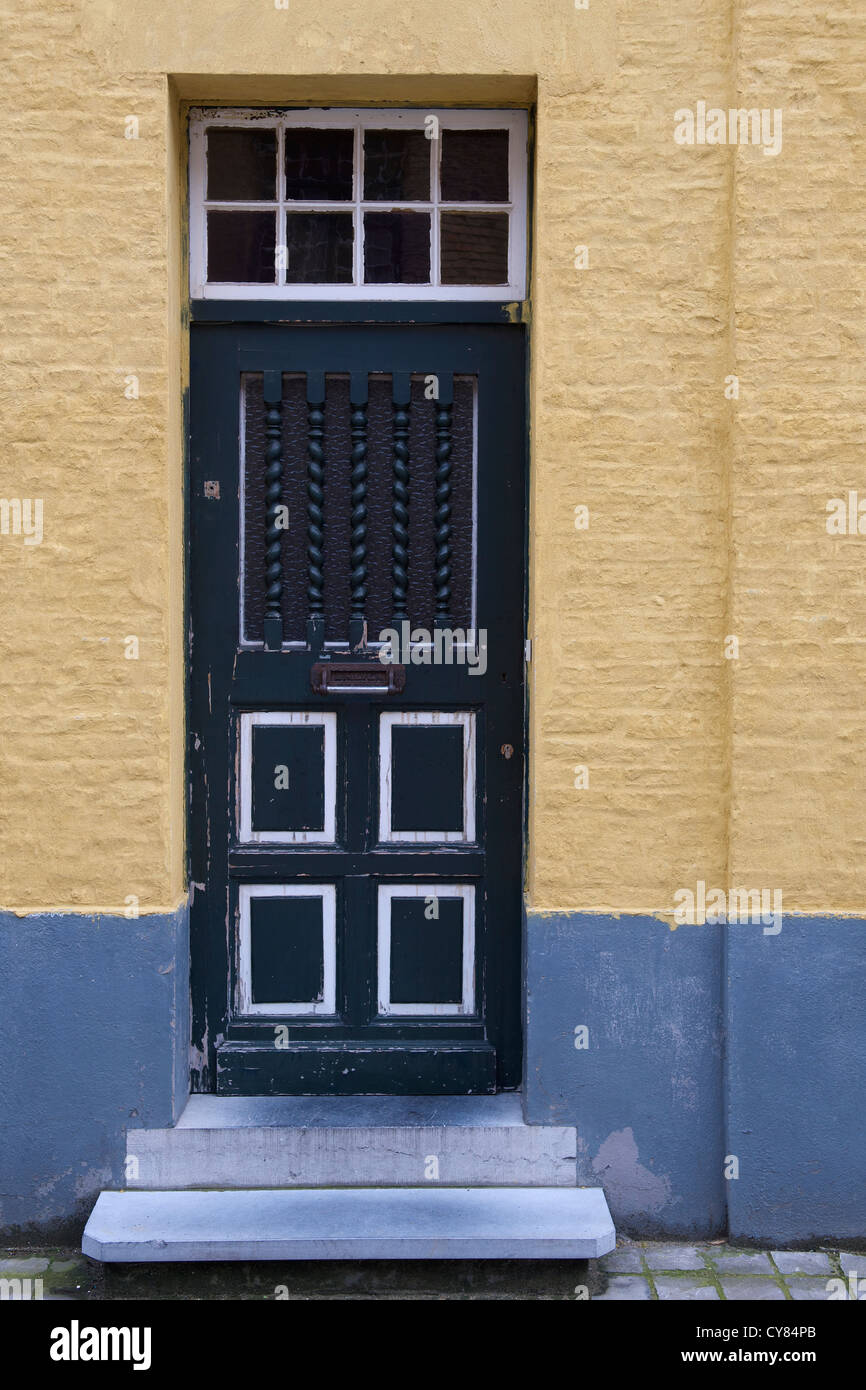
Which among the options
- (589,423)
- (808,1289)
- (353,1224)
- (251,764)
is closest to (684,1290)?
(808,1289)

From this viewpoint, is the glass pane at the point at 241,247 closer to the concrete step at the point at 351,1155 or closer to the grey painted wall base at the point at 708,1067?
the grey painted wall base at the point at 708,1067

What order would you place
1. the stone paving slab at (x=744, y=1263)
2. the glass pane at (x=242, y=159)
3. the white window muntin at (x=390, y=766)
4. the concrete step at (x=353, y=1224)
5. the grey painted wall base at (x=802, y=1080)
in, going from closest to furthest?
the concrete step at (x=353, y=1224) → the stone paving slab at (x=744, y=1263) → the grey painted wall base at (x=802, y=1080) → the glass pane at (x=242, y=159) → the white window muntin at (x=390, y=766)

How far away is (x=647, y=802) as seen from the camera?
3.93 metres

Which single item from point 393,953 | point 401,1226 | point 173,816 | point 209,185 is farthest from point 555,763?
point 209,185

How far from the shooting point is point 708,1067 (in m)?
3.96

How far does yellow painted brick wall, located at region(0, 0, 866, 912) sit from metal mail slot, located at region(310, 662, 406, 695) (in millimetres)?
521

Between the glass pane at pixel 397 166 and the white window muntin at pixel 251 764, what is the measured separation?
1.84m

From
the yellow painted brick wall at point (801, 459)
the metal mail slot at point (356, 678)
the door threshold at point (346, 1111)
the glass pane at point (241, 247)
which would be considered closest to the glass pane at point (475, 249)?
the glass pane at point (241, 247)

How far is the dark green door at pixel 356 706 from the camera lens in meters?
4.16

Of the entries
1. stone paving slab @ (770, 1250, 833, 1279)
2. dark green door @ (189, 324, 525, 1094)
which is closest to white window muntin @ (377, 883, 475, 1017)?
dark green door @ (189, 324, 525, 1094)

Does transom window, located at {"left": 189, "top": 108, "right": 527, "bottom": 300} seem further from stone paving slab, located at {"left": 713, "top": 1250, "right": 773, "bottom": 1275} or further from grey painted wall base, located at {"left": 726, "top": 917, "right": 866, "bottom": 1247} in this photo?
stone paving slab, located at {"left": 713, "top": 1250, "right": 773, "bottom": 1275}

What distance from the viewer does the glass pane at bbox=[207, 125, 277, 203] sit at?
412 cm

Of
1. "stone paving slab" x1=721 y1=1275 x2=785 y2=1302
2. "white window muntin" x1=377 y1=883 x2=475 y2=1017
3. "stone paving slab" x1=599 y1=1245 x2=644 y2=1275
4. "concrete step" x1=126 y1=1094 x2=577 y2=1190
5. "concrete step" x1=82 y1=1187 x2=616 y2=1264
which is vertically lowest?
"stone paving slab" x1=599 y1=1245 x2=644 y2=1275

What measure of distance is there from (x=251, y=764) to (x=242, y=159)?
2.12 meters
